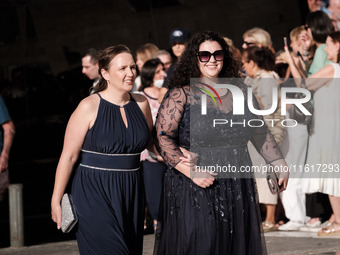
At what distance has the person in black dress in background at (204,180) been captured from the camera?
607 centimetres

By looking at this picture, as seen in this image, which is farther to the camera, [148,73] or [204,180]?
[148,73]

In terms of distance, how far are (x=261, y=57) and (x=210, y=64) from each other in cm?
337

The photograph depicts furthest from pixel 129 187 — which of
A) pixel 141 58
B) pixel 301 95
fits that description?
pixel 141 58

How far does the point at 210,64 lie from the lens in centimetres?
→ 620

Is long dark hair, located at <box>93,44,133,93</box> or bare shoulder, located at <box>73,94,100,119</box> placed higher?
long dark hair, located at <box>93,44,133,93</box>

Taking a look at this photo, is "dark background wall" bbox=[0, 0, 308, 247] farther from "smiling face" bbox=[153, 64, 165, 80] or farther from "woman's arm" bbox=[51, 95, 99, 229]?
"woman's arm" bbox=[51, 95, 99, 229]

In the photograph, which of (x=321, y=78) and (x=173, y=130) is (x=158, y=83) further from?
(x=173, y=130)

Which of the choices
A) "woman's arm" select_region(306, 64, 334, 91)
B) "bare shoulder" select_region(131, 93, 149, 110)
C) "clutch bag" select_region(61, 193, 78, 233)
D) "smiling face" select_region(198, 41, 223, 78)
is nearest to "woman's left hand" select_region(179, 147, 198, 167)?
"bare shoulder" select_region(131, 93, 149, 110)

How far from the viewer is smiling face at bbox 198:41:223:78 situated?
620 cm

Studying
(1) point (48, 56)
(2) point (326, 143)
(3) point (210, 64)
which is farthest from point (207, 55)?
(1) point (48, 56)

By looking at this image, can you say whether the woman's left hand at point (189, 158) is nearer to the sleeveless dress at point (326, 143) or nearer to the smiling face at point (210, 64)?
the smiling face at point (210, 64)

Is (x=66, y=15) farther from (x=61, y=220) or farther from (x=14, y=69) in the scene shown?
(x=61, y=220)

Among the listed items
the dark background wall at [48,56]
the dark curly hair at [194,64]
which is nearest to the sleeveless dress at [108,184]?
the dark curly hair at [194,64]

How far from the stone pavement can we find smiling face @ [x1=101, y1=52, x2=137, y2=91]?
9.53 ft
